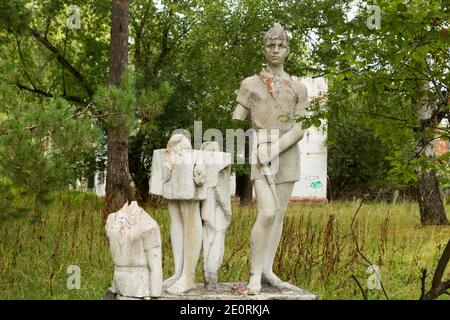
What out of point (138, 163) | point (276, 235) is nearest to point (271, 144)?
point (276, 235)

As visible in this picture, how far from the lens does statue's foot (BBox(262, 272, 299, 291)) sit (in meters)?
5.64

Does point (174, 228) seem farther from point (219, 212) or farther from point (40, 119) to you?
point (40, 119)

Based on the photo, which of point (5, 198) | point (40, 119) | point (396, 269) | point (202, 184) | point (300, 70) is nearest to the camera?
point (202, 184)

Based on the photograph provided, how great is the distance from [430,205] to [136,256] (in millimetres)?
7956

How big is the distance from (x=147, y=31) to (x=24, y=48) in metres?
3.19

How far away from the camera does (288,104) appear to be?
5695mm

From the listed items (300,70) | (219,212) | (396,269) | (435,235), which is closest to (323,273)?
(396,269)

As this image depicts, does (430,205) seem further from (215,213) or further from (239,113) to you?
(215,213)

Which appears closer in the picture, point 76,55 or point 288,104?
point 288,104

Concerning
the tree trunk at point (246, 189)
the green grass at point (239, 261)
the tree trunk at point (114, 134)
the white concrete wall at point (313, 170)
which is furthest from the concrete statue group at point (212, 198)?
the white concrete wall at point (313, 170)

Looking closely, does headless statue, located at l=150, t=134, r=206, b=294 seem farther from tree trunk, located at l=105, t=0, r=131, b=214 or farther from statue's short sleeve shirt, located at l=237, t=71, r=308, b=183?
tree trunk, located at l=105, t=0, r=131, b=214

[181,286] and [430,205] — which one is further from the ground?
[430,205]

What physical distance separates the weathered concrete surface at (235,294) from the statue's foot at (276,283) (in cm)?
5

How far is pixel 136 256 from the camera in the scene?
16.4ft
